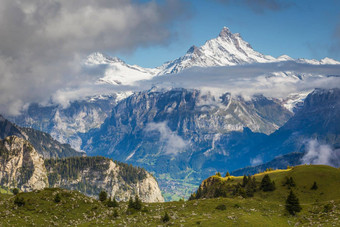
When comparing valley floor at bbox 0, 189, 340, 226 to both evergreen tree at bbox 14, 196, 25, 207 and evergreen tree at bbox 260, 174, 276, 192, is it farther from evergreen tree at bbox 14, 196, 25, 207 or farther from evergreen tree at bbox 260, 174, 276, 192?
evergreen tree at bbox 260, 174, 276, 192

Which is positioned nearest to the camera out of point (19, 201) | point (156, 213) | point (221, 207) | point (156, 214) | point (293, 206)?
point (293, 206)

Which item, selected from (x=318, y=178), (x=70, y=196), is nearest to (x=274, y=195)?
(x=318, y=178)

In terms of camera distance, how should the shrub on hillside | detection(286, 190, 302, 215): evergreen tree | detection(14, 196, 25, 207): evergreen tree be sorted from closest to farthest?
1. detection(286, 190, 302, 215): evergreen tree
2. the shrub on hillside
3. detection(14, 196, 25, 207): evergreen tree

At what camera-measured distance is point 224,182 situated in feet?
562

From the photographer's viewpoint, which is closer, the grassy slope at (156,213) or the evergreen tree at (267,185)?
the grassy slope at (156,213)

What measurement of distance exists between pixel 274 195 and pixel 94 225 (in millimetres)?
66453

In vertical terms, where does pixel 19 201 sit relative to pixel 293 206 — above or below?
above

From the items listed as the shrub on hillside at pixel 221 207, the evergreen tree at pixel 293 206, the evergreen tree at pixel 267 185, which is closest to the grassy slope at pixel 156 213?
the shrub on hillside at pixel 221 207

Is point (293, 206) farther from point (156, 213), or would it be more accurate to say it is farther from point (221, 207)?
point (156, 213)

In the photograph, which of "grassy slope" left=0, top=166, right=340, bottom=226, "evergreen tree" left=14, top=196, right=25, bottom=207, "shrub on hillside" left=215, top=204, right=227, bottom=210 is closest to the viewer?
"grassy slope" left=0, top=166, right=340, bottom=226

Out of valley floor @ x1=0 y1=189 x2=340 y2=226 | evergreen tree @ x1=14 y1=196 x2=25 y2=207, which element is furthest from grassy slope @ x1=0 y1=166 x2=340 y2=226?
evergreen tree @ x1=14 y1=196 x2=25 y2=207

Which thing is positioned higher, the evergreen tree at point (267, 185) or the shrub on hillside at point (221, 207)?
the evergreen tree at point (267, 185)

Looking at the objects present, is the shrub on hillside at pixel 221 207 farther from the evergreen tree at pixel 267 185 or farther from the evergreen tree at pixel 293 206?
the evergreen tree at pixel 267 185

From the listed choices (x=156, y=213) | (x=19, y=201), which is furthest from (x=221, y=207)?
(x=19, y=201)
